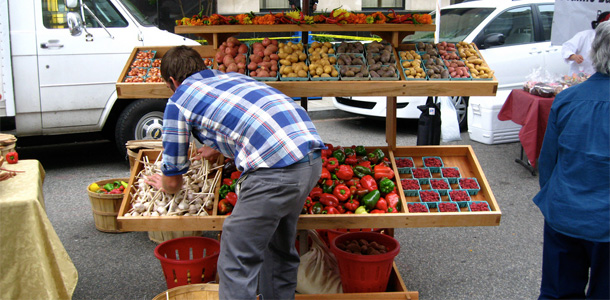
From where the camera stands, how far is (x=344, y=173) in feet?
12.5

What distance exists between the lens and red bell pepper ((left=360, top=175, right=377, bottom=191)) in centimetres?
367

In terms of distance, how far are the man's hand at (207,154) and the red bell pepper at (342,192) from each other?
0.86 m

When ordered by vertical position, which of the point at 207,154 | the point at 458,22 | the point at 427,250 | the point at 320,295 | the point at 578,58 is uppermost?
the point at 458,22

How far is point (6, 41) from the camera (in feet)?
19.2

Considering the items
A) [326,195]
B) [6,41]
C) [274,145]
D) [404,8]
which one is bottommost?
[326,195]

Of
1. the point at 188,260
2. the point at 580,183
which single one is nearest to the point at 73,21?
the point at 188,260

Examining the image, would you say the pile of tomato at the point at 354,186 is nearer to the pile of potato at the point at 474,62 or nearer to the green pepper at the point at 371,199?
the green pepper at the point at 371,199

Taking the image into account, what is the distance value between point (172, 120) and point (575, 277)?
7.77ft

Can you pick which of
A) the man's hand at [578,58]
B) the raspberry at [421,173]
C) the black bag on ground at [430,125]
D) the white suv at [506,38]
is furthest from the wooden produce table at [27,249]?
the man's hand at [578,58]

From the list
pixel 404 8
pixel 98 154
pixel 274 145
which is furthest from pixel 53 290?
pixel 404 8

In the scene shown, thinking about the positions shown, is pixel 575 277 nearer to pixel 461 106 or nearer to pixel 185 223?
pixel 185 223

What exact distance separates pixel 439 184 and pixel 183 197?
1.82m

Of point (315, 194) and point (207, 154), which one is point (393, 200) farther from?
point (207, 154)

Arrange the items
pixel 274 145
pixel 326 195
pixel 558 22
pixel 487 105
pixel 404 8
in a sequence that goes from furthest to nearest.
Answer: pixel 404 8
pixel 487 105
pixel 558 22
pixel 326 195
pixel 274 145
